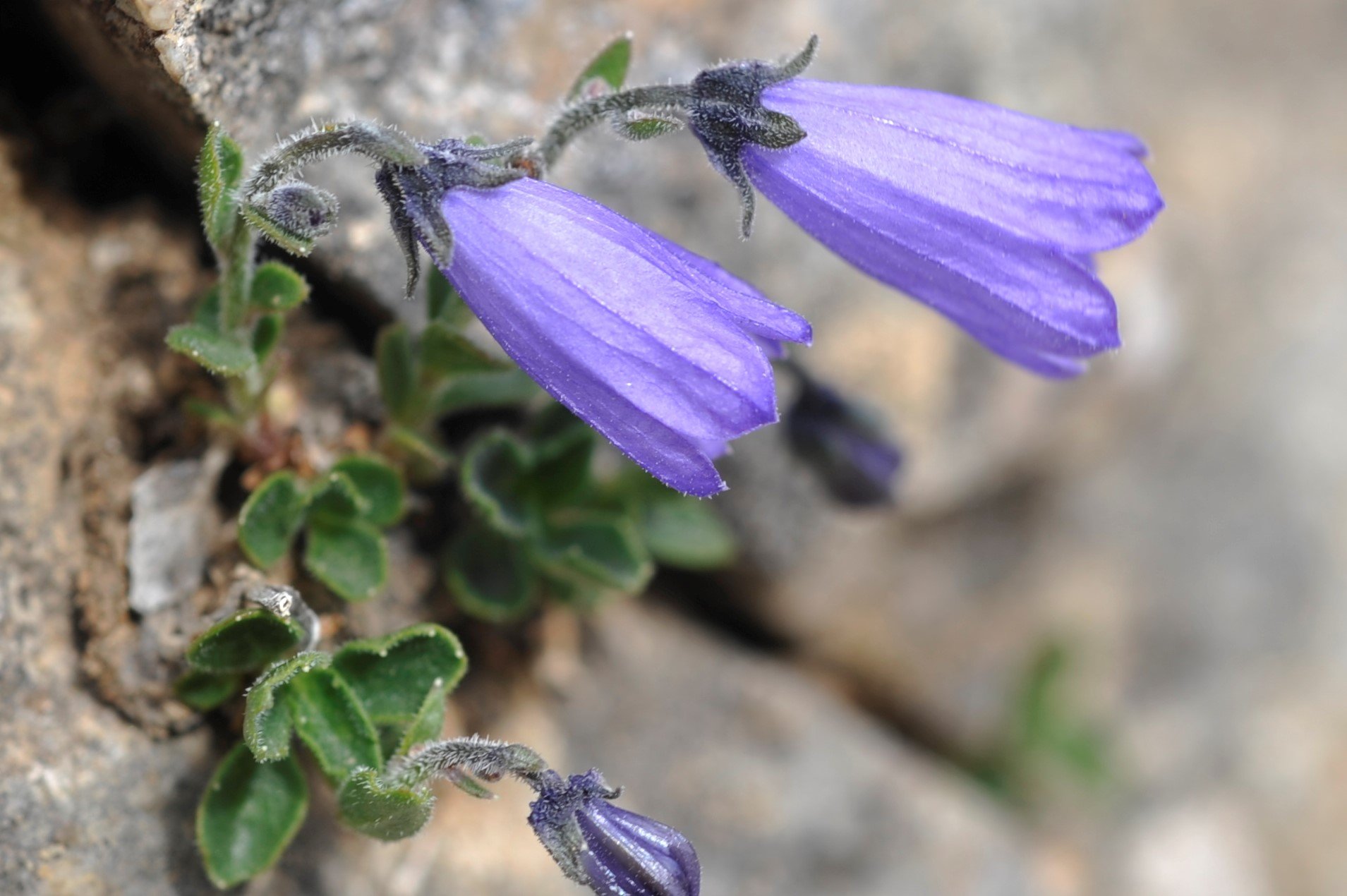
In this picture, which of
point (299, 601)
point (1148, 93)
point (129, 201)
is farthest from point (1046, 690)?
point (129, 201)

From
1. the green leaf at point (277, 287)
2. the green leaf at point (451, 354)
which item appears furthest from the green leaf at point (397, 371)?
the green leaf at point (277, 287)

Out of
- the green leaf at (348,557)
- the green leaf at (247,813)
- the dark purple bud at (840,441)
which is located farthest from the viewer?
the dark purple bud at (840,441)

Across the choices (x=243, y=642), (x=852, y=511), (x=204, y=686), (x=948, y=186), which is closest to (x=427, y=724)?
(x=243, y=642)

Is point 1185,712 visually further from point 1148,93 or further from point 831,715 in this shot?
point 1148,93

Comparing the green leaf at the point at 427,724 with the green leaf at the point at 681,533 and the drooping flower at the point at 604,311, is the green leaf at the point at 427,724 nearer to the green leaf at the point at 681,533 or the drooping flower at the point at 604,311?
the drooping flower at the point at 604,311

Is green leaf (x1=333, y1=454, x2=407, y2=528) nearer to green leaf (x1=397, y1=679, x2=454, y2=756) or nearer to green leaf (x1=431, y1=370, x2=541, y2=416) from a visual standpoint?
green leaf (x1=431, y1=370, x2=541, y2=416)

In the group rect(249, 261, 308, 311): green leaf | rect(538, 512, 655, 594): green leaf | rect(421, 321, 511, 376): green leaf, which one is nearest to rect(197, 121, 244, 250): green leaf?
rect(249, 261, 308, 311): green leaf
